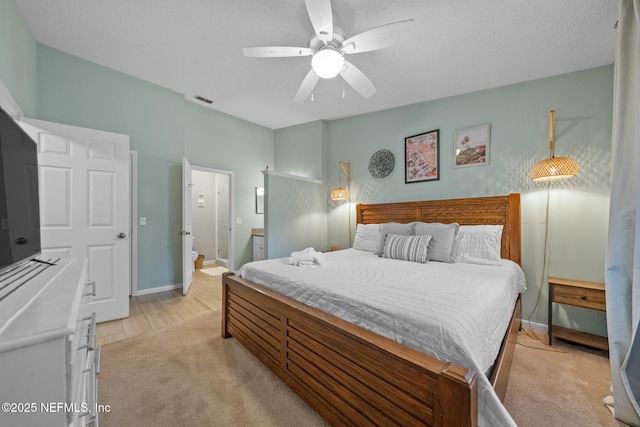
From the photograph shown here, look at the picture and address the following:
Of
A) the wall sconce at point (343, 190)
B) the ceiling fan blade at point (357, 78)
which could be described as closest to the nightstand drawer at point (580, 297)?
the ceiling fan blade at point (357, 78)

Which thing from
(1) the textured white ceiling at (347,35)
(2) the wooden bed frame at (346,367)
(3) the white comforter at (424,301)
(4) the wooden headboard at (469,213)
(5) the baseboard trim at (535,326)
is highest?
(1) the textured white ceiling at (347,35)

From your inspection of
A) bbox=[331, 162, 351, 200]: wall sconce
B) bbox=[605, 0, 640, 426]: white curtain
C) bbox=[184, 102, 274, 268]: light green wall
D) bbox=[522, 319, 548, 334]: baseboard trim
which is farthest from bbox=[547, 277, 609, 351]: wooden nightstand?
bbox=[184, 102, 274, 268]: light green wall

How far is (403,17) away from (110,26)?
2.58 meters

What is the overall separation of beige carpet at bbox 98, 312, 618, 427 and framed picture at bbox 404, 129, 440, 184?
2.09m

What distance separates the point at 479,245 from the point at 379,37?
83.0 inches

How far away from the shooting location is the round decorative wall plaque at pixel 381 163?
3.68 m

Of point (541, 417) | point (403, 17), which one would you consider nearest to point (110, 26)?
point (403, 17)

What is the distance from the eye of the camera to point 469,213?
2.95m

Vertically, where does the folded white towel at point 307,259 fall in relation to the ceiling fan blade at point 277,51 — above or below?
below

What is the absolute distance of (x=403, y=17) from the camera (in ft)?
6.59

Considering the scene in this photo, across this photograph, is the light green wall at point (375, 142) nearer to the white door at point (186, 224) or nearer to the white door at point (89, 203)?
the white door at point (186, 224)

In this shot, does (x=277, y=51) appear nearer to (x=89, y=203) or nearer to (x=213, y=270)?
(x=89, y=203)

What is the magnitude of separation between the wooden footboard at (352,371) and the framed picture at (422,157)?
8.32 ft

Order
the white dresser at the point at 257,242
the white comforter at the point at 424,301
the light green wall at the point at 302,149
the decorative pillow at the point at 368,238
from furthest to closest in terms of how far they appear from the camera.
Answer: the white dresser at the point at 257,242 < the light green wall at the point at 302,149 < the decorative pillow at the point at 368,238 < the white comforter at the point at 424,301
